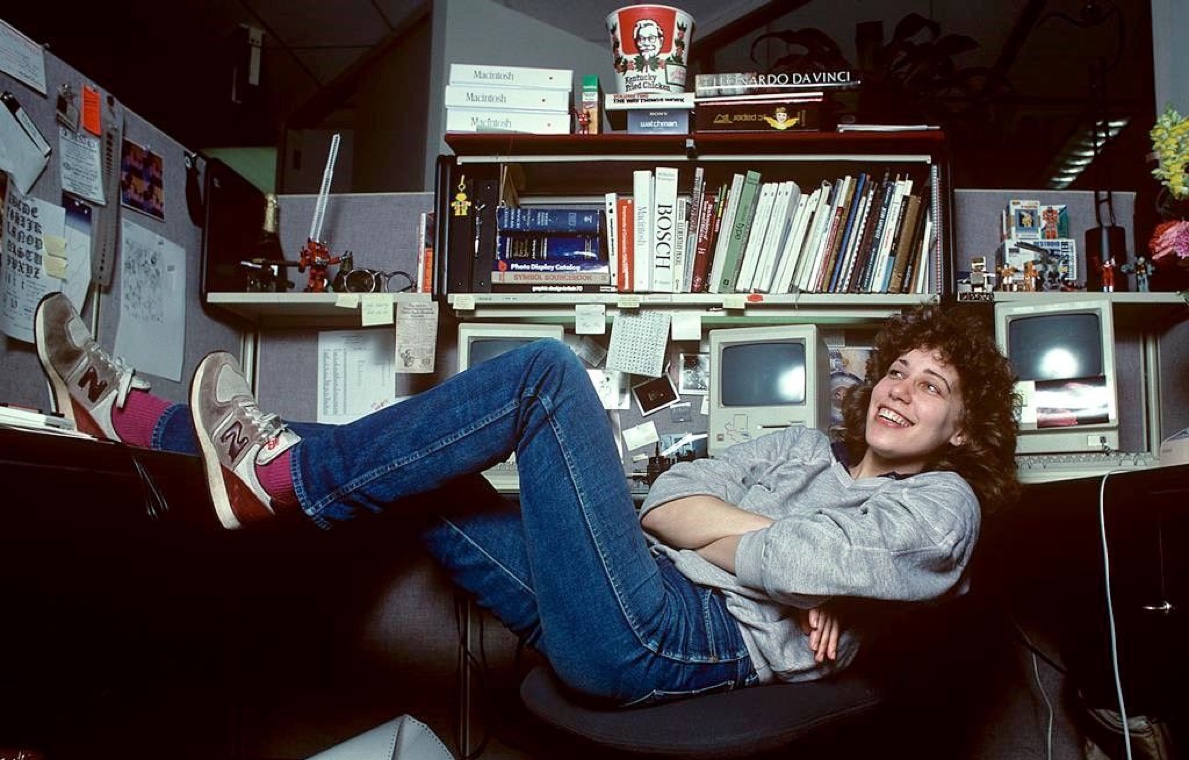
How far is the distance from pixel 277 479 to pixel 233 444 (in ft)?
0.25

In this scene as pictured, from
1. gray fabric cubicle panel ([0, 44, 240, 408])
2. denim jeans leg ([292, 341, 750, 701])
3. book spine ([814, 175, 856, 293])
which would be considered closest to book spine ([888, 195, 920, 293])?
book spine ([814, 175, 856, 293])

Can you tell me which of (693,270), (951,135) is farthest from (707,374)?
(951,135)

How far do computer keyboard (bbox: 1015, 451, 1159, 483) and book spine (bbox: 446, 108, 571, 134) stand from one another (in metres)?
1.09

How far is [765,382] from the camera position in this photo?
1713 mm

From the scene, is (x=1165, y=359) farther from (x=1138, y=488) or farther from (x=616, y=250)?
(x=616, y=250)

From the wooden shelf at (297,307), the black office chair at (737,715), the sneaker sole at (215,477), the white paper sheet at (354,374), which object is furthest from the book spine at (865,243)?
the sneaker sole at (215,477)

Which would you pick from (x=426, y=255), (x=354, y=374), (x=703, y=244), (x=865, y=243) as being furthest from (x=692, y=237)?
(x=354, y=374)

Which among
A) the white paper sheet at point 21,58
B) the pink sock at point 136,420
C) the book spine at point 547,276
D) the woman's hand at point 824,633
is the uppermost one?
the white paper sheet at point 21,58

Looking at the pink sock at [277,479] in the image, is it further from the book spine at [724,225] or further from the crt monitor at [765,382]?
the book spine at [724,225]

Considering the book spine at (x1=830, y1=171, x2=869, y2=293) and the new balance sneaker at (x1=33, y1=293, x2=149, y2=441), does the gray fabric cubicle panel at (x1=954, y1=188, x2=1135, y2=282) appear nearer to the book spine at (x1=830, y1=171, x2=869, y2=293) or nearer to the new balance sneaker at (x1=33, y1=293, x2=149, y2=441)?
the book spine at (x1=830, y1=171, x2=869, y2=293)

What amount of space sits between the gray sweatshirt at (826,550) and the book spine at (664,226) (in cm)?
58

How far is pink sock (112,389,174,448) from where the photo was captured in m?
1.16

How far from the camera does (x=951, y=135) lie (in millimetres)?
3555

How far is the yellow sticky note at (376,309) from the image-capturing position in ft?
5.61
